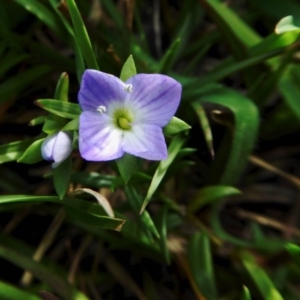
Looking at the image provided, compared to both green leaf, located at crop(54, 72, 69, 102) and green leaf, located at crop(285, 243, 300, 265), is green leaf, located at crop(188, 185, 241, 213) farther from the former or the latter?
green leaf, located at crop(54, 72, 69, 102)

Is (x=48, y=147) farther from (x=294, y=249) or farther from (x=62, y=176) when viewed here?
(x=294, y=249)

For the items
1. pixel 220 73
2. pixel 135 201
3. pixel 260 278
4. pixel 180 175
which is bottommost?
pixel 260 278

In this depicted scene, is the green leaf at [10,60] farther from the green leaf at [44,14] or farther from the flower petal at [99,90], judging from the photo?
the flower petal at [99,90]

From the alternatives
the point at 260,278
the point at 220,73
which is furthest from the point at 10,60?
the point at 260,278

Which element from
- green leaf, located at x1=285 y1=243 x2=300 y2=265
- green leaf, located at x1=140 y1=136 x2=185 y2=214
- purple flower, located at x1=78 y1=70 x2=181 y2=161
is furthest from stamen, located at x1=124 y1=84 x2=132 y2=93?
green leaf, located at x1=285 y1=243 x2=300 y2=265

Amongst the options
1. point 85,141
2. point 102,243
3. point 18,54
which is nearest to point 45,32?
point 18,54
